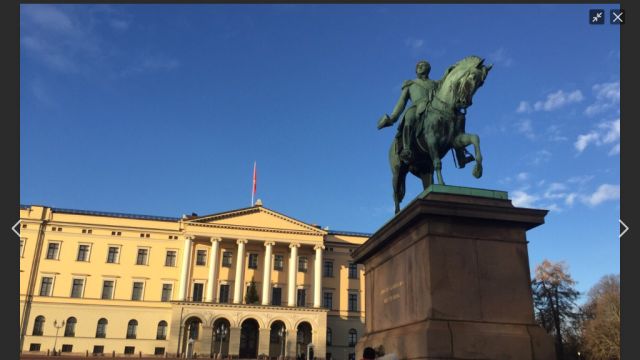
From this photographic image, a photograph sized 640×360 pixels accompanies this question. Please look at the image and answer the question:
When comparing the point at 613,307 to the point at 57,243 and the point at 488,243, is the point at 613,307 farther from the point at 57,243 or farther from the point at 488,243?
the point at 57,243

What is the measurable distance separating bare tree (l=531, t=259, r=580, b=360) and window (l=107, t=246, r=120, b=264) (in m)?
41.2

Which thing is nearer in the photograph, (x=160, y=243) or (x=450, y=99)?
(x=450, y=99)

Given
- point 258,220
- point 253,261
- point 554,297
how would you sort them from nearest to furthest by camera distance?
point 554,297 < point 258,220 < point 253,261

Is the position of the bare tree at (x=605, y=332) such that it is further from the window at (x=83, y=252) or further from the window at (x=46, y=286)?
the window at (x=46, y=286)

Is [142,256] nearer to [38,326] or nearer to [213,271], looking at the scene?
[213,271]

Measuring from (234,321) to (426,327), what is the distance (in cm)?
4913

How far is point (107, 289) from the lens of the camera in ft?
182

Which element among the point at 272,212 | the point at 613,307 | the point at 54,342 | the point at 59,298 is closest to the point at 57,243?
the point at 59,298

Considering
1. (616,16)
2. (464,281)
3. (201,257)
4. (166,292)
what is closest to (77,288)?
(166,292)

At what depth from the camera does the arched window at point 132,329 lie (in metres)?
54.0

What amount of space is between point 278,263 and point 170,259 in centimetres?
1155

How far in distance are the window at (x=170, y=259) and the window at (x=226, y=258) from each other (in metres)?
5.15

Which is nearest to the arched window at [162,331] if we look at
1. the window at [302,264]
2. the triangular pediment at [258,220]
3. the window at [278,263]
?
the triangular pediment at [258,220]

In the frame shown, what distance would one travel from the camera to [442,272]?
6.53m
